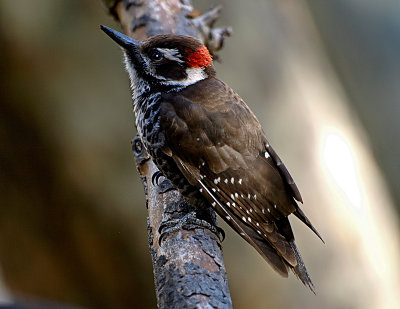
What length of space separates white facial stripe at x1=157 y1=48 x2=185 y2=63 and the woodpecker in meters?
0.05

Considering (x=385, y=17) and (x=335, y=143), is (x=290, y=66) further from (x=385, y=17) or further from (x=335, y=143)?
(x=385, y=17)

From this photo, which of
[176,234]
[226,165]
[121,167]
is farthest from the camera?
[121,167]

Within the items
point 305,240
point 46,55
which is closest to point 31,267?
point 46,55

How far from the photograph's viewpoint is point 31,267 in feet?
15.0

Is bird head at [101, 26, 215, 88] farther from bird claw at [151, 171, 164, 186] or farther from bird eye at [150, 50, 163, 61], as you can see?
bird claw at [151, 171, 164, 186]

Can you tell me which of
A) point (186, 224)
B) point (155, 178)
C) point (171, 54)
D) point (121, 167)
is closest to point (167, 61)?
point (171, 54)

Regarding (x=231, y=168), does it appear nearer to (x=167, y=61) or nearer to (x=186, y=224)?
(x=186, y=224)

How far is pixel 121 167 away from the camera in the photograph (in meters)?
4.25

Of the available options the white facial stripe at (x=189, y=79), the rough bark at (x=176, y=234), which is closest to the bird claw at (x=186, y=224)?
the rough bark at (x=176, y=234)

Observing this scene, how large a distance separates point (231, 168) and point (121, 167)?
2127 mm

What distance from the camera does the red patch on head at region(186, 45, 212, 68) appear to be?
2385 millimetres

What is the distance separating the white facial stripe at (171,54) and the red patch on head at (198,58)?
3cm

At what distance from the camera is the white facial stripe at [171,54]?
2379 millimetres

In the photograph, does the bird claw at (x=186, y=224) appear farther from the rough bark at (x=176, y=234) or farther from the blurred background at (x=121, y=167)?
the blurred background at (x=121, y=167)
